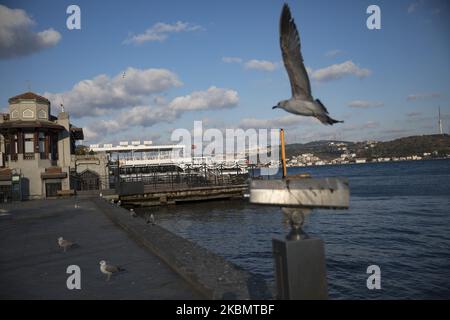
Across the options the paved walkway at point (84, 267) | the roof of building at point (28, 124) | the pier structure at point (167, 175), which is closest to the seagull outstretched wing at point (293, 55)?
the paved walkway at point (84, 267)

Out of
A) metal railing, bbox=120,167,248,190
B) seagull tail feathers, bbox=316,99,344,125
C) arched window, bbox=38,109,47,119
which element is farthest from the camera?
metal railing, bbox=120,167,248,190

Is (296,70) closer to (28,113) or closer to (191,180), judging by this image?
(28,113)

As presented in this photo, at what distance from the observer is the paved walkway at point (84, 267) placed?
653 cm

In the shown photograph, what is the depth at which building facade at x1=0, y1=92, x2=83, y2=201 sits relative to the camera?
37.3m

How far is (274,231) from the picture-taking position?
2220 cm

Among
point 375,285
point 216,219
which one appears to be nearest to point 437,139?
point 216,219

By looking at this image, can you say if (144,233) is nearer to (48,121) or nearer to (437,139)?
(48,121)

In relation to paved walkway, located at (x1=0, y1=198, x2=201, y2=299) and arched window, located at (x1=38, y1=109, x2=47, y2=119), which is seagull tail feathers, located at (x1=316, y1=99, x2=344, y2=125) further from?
arched window, located at (x1=38, y1=109, x2=47, y2=119)

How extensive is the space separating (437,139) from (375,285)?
8026 inches

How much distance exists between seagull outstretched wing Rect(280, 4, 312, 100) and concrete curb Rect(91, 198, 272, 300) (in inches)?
122

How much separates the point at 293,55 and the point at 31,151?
130 feet

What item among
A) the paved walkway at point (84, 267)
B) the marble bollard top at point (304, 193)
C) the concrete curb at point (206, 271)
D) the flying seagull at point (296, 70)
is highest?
the flying seagull at point (296, 70)

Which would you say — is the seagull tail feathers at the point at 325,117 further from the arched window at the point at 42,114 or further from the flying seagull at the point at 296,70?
the arched window at the point at 42,114

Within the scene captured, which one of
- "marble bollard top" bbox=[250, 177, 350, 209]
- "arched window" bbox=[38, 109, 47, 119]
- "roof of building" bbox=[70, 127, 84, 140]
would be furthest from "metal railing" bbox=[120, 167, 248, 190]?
"marble bollard top" bbox=[250, 177, 350, 209]
